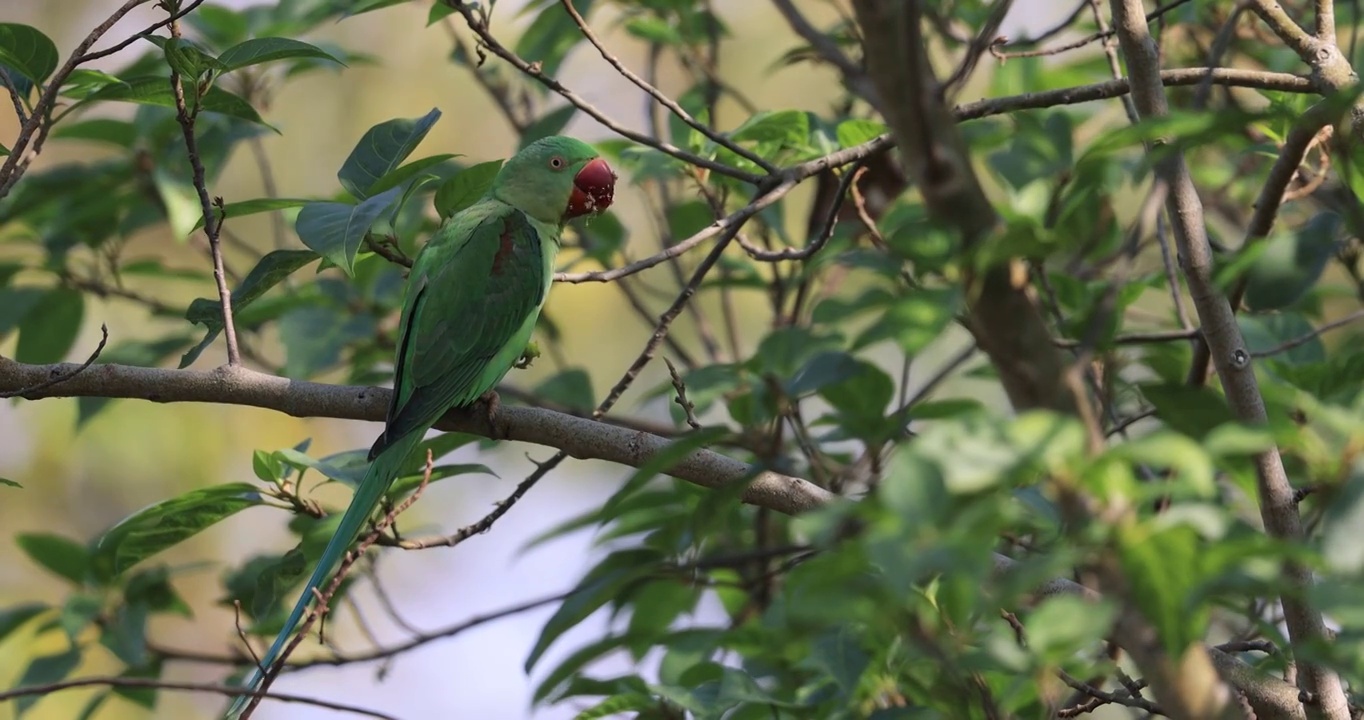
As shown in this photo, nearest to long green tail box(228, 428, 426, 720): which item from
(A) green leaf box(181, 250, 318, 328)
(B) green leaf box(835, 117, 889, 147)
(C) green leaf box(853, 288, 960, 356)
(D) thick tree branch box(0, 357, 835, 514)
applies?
(D) thick tree branch box(0, 357, 835, 514)

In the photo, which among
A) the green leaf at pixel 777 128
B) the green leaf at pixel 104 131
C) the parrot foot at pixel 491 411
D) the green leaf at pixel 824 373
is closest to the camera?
the green leaf at pixel 824 373

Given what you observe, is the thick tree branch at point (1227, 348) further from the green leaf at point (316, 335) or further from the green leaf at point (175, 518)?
the green leaf at point (316, 335)

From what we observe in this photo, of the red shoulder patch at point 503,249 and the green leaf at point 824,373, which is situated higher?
the red shoulder patch at point 503,249

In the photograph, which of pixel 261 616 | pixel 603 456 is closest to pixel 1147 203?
pixel 603 456

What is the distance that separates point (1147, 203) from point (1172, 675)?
0.47 m

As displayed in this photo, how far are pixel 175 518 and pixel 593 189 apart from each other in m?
1.64

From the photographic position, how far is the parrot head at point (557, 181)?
3.82m

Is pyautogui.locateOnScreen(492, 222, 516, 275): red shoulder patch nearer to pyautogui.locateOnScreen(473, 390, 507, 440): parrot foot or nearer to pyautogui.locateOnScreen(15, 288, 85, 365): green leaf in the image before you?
pyautogui.locateOnScreen(473, 390, 507, 440): parrot foot

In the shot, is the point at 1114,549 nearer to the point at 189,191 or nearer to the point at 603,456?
the point at 603,456

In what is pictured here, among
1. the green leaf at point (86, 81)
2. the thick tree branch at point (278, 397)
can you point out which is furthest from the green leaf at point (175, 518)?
the green leaf at point (86, 81)

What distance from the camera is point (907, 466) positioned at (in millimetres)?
1090

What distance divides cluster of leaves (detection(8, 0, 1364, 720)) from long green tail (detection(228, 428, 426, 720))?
5cm

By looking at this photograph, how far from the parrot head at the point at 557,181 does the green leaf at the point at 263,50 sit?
132 centimetres

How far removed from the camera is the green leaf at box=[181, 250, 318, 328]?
2.56 m
